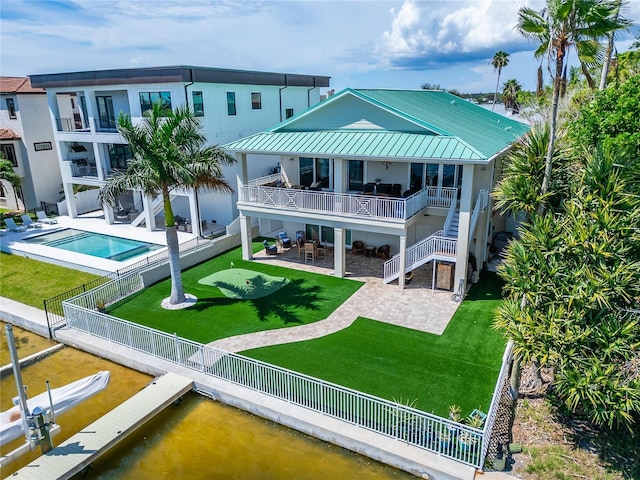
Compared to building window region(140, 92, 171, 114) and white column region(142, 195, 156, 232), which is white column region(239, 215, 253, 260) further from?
white column region(142, 195, 156, 232)

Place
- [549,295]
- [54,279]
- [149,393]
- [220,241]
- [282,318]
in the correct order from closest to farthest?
1. [549,295]
2. [149,393]
3. [282,318]
4. [54,279]
5. [220,241]

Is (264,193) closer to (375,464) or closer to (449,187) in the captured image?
(449,187)

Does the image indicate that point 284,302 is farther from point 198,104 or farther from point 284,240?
point 198,104

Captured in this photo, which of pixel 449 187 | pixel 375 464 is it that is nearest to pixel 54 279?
pixel 375 464

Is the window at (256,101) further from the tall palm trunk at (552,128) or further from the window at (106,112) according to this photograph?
the tall palm trunk at (552,128)

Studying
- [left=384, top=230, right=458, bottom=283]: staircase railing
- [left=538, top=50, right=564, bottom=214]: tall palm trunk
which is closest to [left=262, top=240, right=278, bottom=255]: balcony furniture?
[left=384, top=230, right=458, bottom=283]: staircase railing

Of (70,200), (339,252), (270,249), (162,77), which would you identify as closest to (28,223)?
(70,200)

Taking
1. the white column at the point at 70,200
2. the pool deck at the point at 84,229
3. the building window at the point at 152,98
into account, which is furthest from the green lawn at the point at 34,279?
the building window at the point at 152,98
